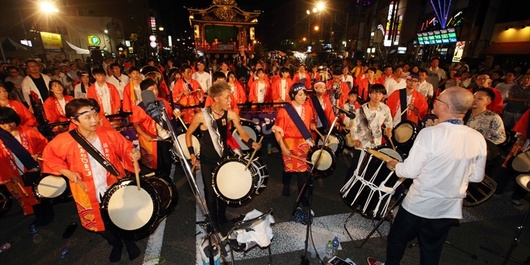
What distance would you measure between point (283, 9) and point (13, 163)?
7796 centimetres

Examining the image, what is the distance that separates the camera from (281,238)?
385 cm

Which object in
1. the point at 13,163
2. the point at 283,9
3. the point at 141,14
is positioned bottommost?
the point at 13,163

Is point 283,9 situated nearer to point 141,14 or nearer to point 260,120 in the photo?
point 141,14

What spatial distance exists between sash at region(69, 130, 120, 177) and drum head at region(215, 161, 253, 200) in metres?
1.25

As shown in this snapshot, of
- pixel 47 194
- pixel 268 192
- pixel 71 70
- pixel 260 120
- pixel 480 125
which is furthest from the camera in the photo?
pixel 71 70

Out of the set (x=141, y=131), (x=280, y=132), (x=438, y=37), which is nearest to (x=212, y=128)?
(x=280, y=132)

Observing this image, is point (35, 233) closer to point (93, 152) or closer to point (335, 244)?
point (93, 152)

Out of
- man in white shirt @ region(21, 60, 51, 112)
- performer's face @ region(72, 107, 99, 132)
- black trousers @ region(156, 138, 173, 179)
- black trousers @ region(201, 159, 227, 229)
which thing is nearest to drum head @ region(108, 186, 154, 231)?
performer's face @ region(72, 107, 99, 132)

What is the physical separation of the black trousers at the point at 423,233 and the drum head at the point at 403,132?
271 cm

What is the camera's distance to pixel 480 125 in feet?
14.6

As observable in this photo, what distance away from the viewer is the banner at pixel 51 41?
2562 cm

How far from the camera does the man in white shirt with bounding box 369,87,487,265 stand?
2.28 meters

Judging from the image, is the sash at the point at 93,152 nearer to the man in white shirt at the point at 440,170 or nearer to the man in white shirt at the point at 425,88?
the man in white shirt at the point at 440,170

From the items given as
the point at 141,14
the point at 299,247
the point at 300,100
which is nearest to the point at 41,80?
the point at 300,100
